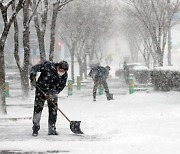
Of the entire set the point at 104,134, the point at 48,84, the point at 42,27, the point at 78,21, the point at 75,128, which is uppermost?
the point at 78,21

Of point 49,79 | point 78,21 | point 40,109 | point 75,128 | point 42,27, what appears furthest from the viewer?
point 78,21

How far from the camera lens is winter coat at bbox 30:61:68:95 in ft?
23.3

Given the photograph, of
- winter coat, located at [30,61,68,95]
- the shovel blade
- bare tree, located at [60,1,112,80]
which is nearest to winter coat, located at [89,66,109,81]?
the shovel blade

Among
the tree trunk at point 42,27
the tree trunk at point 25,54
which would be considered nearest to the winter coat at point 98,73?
the tree trunk at point 25,54

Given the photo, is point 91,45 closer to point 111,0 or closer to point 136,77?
point 111,0

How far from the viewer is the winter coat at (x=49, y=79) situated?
7.10 m

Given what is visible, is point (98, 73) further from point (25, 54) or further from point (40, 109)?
point (40, 109)

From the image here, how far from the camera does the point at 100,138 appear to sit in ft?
23.0

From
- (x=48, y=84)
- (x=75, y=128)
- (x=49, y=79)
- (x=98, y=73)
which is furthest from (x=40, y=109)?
(x=98, y=73)

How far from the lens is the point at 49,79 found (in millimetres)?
7195

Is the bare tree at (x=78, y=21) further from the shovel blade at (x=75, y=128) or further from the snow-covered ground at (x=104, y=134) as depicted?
the shovel blade at (x=75, y=128)

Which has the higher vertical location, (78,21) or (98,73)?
(78,21)

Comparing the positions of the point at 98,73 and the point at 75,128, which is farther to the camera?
the point at 98,73

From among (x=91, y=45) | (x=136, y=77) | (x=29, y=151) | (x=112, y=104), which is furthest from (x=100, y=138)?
(x=91, y=45)
